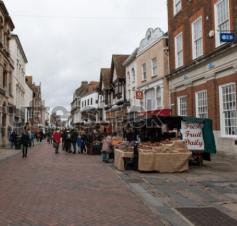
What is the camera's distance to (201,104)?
16297 millimetres

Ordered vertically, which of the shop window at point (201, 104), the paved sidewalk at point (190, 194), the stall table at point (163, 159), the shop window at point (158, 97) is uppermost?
the shop window at point (158, 97)

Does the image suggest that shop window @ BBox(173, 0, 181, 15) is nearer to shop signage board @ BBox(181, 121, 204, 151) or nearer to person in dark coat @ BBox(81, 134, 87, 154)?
shop signage board @ BBox(181, 121, 204, 151)

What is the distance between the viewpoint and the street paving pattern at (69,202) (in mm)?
4805

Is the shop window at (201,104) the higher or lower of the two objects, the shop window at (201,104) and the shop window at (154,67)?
→ the lower

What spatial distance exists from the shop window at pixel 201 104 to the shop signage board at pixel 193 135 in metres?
4.14

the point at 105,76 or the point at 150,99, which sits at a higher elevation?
the point at 105,76

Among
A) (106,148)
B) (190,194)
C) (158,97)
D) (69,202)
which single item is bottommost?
(190,194)

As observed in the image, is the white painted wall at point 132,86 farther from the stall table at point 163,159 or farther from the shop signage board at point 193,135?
the stall table at point 163,159

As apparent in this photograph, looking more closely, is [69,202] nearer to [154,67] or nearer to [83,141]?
[83,141]

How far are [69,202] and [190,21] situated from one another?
48.7 ft

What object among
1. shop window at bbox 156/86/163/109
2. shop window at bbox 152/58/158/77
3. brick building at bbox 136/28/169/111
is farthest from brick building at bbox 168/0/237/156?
shop window at bbox 152/58/158/77

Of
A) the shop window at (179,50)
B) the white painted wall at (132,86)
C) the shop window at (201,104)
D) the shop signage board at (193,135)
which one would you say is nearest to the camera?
the shop signage board at (193,135)

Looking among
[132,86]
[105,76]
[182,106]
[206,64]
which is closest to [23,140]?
[182,106]

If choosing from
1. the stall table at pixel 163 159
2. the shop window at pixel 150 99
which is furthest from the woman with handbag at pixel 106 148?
Result: the shop window at pixel 150 99
